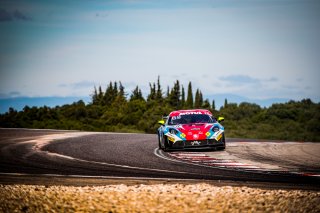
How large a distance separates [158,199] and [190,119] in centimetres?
1075

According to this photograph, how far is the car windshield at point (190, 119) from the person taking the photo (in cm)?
1852

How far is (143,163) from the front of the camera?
1397 centimetres

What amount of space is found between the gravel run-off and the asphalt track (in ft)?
5.94

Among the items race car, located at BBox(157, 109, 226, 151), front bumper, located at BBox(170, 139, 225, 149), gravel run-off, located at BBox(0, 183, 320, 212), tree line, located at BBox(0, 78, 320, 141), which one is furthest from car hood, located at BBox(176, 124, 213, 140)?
tree line, located at BBox(0, 78, 320, 141)

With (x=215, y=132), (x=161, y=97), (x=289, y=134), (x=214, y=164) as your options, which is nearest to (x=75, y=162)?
(x=214, y=164)

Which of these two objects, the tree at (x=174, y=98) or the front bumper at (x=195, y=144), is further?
the tree at (x=174, y=98)

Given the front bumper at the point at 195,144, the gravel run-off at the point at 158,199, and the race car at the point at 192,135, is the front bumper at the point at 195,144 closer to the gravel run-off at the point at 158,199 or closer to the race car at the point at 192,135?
the race car at the point at 192,135

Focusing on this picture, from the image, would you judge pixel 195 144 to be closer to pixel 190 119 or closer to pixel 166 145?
pixel 166 145

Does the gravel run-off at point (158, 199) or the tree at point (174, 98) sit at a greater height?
the tree at point (174, 98)

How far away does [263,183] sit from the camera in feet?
33.4

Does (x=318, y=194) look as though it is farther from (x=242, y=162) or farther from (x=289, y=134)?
(x=289, y=134)

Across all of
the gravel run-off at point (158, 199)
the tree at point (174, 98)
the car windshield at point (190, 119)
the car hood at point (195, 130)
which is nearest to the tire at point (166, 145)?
the car hood at point (195, 130)

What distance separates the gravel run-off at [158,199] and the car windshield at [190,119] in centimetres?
913

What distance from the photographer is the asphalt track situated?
11.3m
